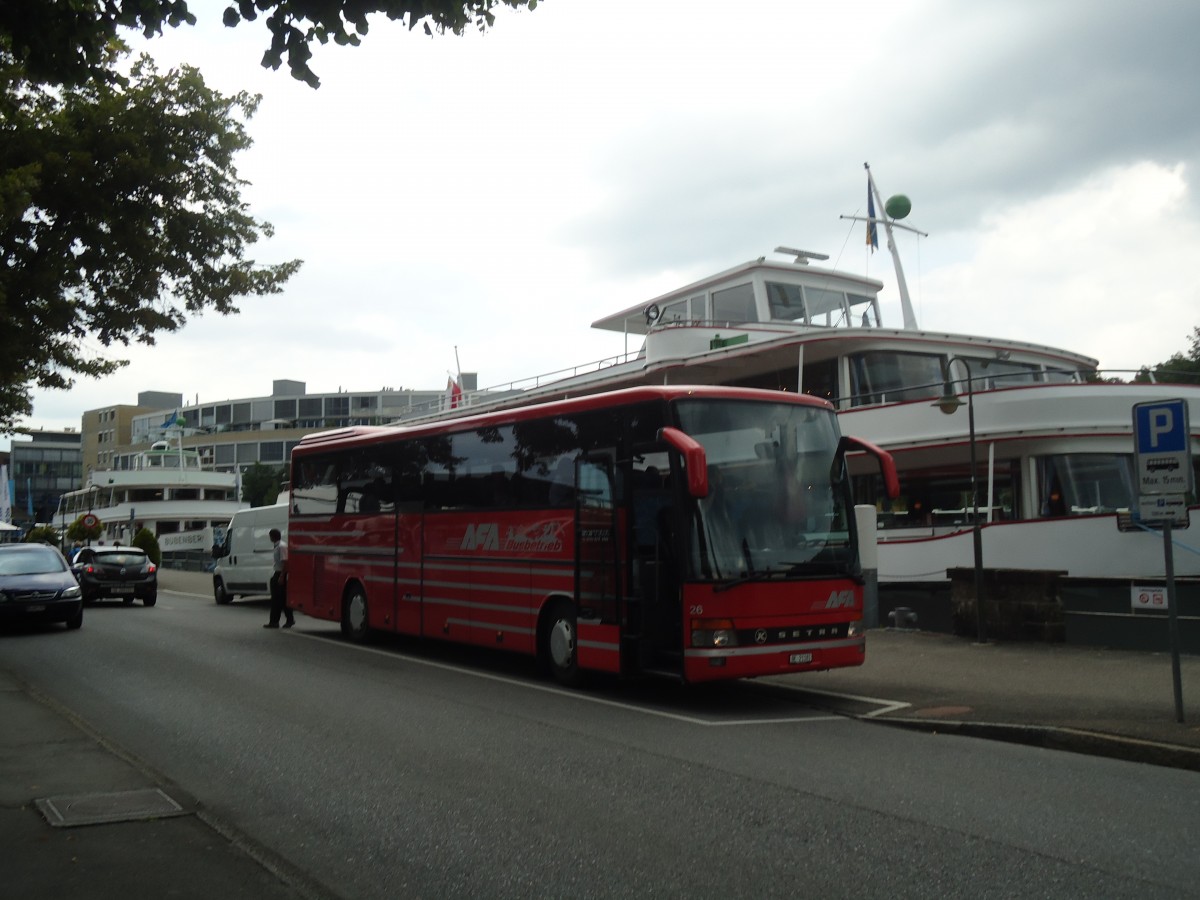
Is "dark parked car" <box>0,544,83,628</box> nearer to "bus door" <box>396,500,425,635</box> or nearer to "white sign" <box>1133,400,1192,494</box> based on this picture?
"bus door" <box>396,500,425,635</box>

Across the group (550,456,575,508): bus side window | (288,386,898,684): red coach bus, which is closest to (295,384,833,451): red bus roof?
(288,386,898,684): red coach bus

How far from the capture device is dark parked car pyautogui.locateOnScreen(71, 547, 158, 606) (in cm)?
2656

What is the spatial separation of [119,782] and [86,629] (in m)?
13.9

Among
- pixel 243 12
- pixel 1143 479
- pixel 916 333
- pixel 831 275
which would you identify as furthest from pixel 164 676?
pixel 831 275

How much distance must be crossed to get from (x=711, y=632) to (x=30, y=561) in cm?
1461

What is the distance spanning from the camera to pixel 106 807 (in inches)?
267

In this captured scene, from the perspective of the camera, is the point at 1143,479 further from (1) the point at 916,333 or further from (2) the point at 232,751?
(1) the point at 916,333

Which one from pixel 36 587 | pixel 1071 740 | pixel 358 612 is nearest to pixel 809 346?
pixel 358 612

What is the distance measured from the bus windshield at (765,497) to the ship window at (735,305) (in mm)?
14237

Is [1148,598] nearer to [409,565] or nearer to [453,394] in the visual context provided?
[409,565]

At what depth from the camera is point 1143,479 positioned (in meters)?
9.30

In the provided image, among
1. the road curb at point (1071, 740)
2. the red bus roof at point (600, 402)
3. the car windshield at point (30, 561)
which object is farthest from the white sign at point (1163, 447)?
the car windshield at point (30, 561)

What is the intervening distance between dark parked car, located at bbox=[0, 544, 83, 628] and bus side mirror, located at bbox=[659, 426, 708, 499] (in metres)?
13.4

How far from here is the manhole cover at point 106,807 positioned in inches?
255
